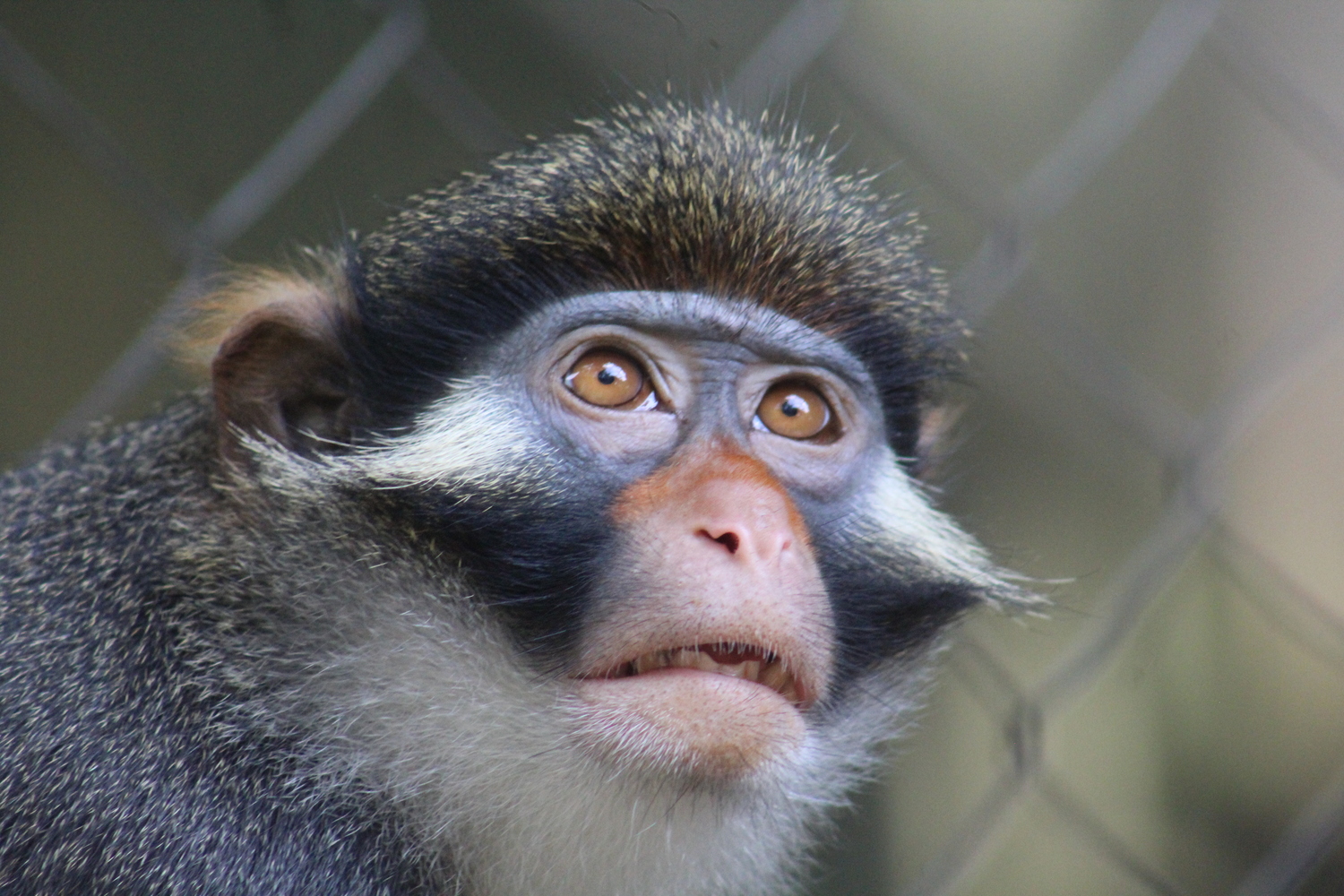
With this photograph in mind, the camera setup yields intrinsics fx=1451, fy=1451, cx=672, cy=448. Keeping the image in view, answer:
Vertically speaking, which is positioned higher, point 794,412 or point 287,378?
point 794,412

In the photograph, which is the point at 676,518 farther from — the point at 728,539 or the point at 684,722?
the point at 684,722

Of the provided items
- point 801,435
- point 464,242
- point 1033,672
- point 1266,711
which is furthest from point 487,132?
point 1266,711

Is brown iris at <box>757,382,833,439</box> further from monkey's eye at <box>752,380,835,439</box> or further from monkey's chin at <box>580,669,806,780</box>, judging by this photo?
monkey's chin at <box>580,669,806,780</box>

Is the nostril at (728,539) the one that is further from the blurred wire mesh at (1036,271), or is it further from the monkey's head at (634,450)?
the blurred wire mesh at (1036,271)

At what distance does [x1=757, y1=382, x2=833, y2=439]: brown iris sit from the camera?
1.89m

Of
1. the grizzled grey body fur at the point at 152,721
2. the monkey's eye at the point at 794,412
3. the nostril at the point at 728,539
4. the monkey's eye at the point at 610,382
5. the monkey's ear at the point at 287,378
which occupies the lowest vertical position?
the grizzled grey body fur at the point at 152,721

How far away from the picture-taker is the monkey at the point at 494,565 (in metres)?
1.61

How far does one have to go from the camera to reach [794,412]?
1.91m

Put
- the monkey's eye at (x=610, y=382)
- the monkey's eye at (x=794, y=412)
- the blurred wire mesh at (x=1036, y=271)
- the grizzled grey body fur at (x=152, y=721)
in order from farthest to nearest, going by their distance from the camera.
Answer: the blurred wire mesh at (x=1036, y=271) < the monkey's eye at (x=794, y=412) < the monkey's eye at (x=610, y=382) < the grizzled grey body fur at (x=152, y=721)

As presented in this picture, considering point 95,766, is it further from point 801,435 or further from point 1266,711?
point 1266,711

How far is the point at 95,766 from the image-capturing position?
1612 mm

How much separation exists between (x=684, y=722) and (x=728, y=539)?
0.68 feet

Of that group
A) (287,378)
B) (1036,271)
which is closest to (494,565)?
(287,378)

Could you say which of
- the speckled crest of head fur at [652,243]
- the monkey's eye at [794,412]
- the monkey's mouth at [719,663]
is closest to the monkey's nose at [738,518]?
the monkey's mouth at [719,663]
